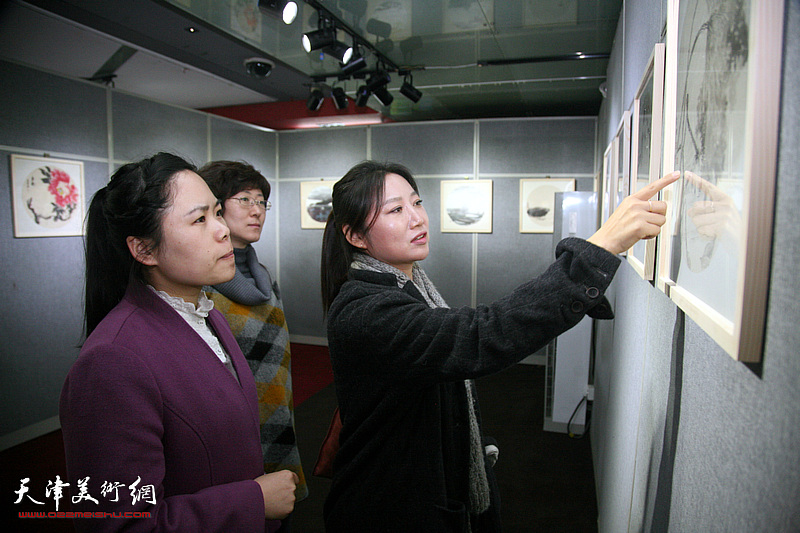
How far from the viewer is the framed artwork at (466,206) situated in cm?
575

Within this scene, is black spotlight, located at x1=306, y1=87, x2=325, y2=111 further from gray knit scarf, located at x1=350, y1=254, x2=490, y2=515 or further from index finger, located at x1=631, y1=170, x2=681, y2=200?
index finger, located at x1=631, y1=170, x2=681, y2=200

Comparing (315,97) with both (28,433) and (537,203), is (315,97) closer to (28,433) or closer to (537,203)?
(537,203)

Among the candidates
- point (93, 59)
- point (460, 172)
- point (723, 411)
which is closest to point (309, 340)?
point (460, 172)

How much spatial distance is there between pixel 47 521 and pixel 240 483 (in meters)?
2.46

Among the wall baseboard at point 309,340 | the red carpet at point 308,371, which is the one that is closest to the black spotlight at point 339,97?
the red carpet at point 308,371

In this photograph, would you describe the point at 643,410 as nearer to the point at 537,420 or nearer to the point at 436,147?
the point at 537,420

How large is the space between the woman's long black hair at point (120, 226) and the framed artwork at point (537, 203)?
4.94 m

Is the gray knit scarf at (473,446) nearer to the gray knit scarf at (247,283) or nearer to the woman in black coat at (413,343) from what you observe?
the woman in black coat at (413,343)

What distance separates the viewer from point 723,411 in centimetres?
59

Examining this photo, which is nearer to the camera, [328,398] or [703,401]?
[703,401]

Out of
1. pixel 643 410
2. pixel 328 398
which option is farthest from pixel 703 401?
pixel 328 398

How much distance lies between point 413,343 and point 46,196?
3738mm

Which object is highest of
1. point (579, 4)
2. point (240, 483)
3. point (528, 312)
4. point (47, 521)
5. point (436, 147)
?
point (579, 4)

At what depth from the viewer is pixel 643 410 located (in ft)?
4.30
